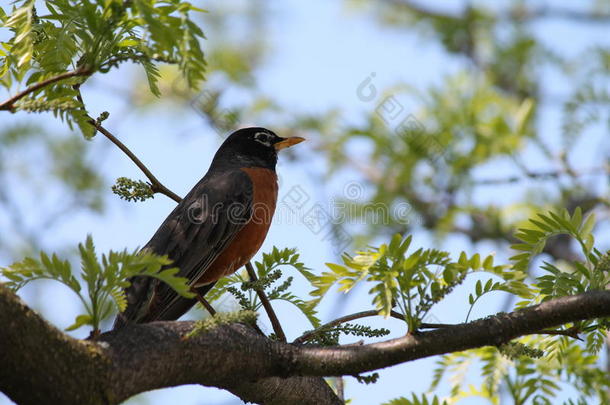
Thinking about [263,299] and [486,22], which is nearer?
[263,299]

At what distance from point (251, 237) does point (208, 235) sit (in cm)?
25

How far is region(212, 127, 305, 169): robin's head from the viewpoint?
17.7ft

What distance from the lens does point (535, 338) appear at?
2770 mm

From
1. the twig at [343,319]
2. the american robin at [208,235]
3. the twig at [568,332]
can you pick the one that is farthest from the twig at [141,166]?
the twig at [568,332]

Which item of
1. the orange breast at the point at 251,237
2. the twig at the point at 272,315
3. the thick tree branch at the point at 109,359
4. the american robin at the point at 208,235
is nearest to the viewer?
the thick tree branch at the point at 109,359

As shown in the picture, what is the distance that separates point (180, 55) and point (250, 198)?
101 inches

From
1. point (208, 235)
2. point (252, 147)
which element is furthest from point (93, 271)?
point (252, 147)

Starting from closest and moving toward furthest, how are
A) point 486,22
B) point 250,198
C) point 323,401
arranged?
point 323,401, point 250,198, point 486,22

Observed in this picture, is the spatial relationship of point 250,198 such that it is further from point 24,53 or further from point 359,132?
point 24,53

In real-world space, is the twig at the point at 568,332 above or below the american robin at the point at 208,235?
below

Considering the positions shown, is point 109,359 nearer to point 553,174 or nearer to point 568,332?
point 568,332

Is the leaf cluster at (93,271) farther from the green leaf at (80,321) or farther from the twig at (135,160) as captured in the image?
the twig at (135,160)

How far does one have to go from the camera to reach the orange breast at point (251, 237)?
3.91 meters

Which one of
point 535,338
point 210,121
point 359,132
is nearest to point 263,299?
point 535,338
